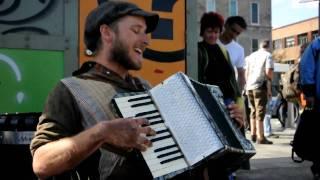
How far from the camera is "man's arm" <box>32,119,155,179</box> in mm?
1920

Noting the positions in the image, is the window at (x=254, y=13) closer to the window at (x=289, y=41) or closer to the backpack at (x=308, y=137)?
the window at (x=289, y=41)

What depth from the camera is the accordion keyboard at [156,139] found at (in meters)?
2.03

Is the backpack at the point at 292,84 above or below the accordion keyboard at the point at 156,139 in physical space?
above

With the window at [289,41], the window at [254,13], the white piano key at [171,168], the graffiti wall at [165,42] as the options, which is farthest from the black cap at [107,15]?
the window at [289,41]

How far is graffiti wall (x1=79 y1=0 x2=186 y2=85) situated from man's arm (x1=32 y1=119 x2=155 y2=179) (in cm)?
285

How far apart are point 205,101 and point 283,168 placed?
4508 millimetres

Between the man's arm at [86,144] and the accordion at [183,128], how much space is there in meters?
0.10

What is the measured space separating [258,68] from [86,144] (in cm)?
670

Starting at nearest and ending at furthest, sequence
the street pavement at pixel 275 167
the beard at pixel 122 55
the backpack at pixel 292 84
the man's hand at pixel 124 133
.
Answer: the man's hand at pixel 124 133 < the beard at pixel 122 55 < the street pavement at pixel 275 167 < the backpack at pixel 292 84

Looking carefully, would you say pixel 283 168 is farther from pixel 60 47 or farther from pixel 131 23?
pixel 131 23

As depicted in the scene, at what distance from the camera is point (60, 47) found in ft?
14.7

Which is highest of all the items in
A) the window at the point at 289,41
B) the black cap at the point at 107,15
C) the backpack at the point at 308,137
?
the window at the point at 289,41

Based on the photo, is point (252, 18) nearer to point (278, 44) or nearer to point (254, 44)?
point (254, 44)

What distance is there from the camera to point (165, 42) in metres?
5.04
